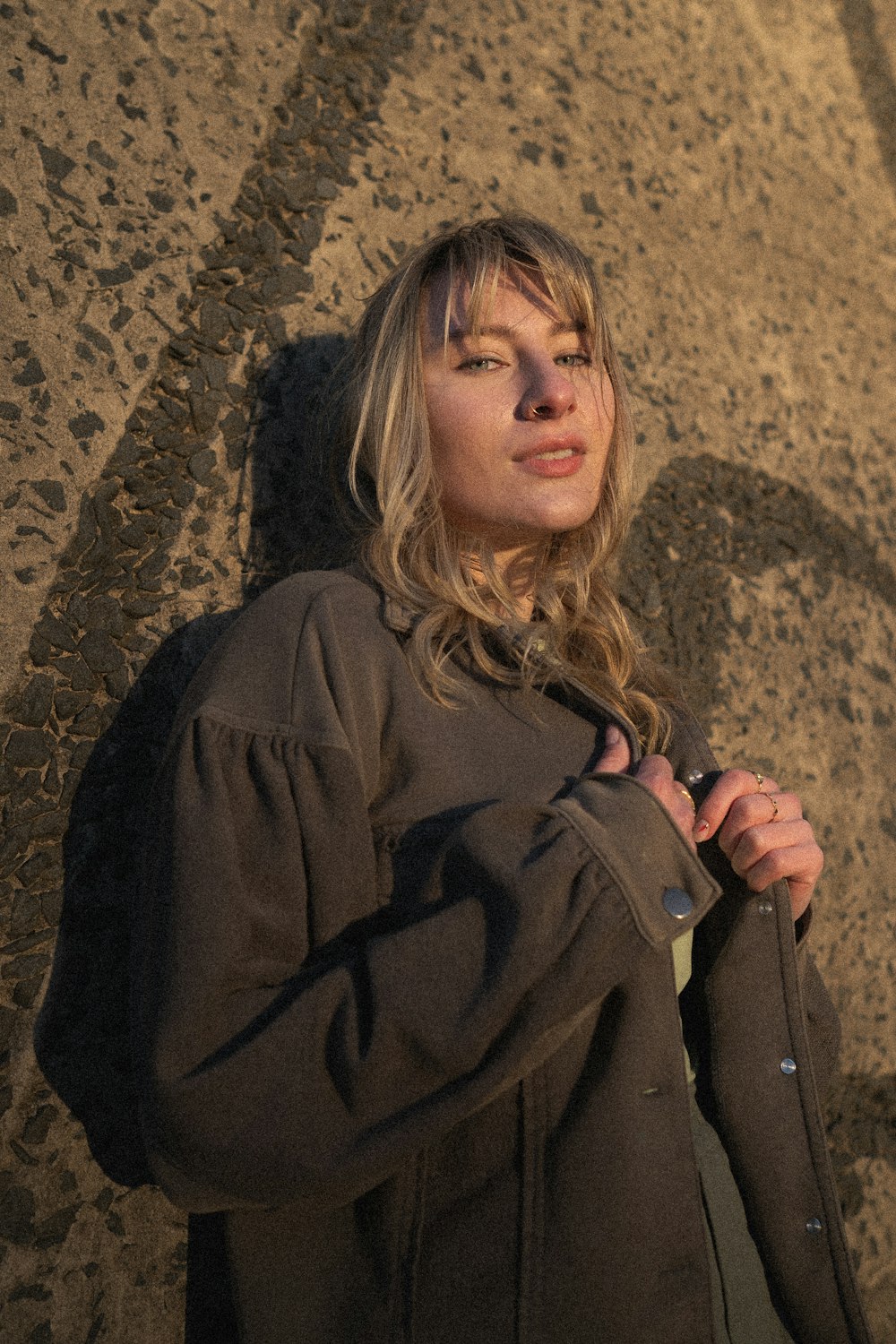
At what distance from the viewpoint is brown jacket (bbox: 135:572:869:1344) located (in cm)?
98

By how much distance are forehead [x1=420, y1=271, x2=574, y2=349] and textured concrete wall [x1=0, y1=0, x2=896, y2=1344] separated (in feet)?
0.97

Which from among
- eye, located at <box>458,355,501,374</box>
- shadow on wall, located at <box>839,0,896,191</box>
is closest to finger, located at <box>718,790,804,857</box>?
eye, located at <box>458,355,501,374</box>

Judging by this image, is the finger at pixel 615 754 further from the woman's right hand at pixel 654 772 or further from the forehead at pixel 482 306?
the forehead at pixel 482 306

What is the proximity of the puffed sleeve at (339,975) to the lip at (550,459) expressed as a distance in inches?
18.9

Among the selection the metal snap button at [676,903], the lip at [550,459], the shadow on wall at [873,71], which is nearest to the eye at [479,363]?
the lip at [550,459]

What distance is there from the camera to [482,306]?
1.38 meters

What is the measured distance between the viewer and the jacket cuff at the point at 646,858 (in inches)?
39.7

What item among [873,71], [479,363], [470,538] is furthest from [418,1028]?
[873,71]

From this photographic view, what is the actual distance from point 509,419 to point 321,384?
44cm

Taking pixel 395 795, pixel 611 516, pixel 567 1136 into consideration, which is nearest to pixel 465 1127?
pixel 567 1136

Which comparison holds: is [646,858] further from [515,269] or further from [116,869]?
[515,269]

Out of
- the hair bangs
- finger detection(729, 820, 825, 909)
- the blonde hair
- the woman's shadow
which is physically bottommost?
the woman's shadow

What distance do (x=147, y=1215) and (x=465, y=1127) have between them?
490mm

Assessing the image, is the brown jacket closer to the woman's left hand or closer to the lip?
the woman's left hand
